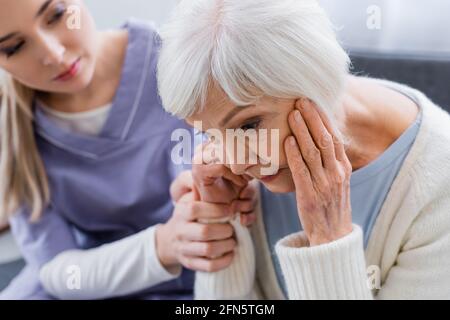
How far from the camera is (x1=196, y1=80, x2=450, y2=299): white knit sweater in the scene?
75 cm

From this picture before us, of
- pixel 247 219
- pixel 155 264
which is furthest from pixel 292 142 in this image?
pixel 155 264

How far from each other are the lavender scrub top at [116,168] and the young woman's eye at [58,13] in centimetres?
16

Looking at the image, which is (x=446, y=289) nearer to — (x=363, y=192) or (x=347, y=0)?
(x=363, y=192)

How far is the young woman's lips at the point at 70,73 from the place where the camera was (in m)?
0.93

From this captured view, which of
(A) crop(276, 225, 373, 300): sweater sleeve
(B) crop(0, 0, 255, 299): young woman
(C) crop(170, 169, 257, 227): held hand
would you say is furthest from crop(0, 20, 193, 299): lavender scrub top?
(A) crop(276, 225, 373, 300): sweater sleeve

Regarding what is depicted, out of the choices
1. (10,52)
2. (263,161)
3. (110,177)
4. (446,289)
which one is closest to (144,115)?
(110,177)

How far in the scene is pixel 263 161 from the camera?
0.73 m

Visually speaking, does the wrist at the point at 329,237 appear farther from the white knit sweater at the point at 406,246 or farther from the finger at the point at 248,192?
the finger at the point at 248,192

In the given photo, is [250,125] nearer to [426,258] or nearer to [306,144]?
[306,144]

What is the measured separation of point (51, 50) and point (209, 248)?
1.21 ft

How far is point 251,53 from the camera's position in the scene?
25.5 inches

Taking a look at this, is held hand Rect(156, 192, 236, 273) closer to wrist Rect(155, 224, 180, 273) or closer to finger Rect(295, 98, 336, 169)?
wrist Rect(155, 224, 180, 273)

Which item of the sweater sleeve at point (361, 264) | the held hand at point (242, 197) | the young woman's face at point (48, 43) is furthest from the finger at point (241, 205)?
the young woman's face at point (48, 43)
